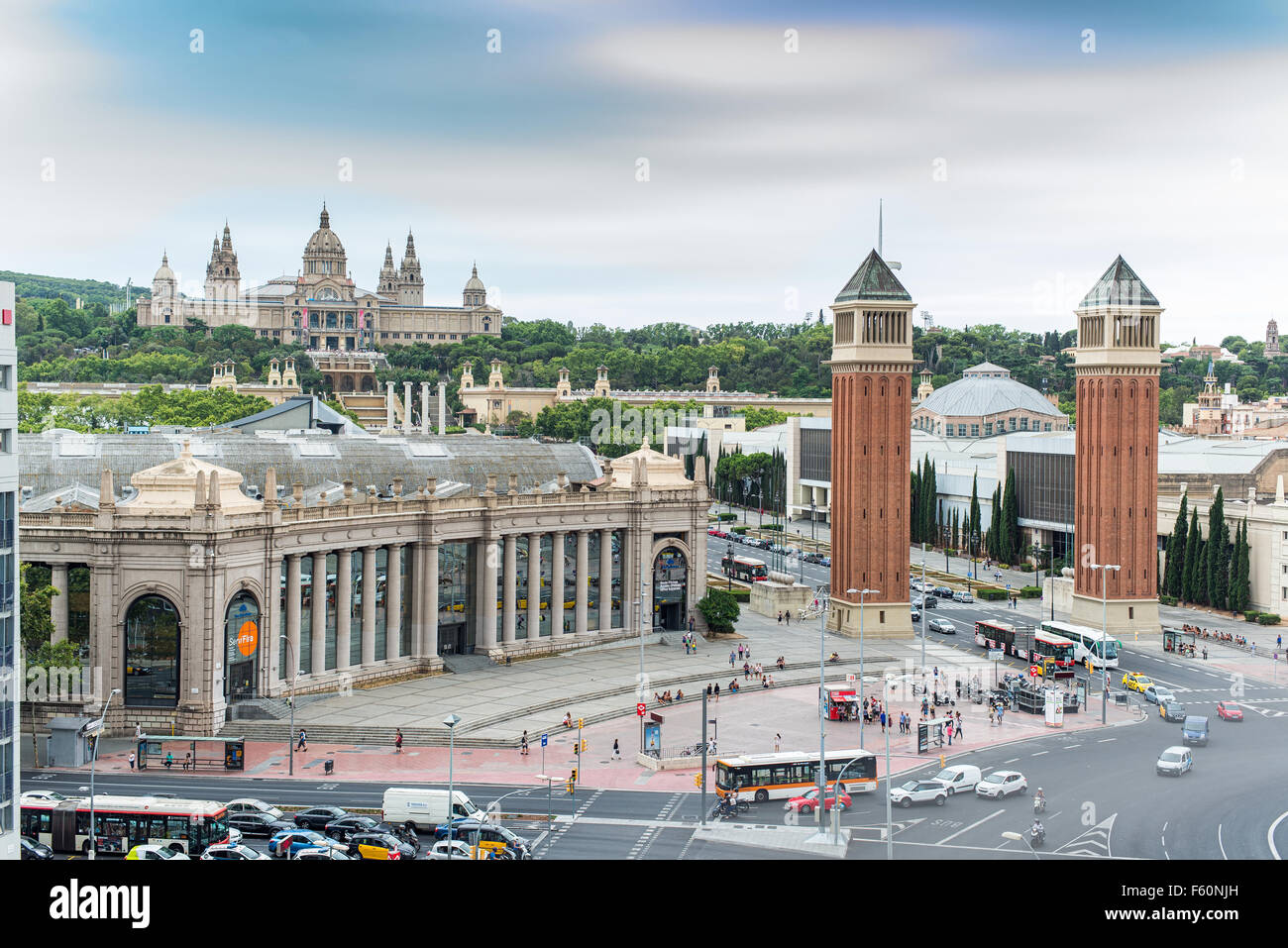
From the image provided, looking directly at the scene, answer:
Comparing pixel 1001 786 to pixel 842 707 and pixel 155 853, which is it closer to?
pixel 842 707

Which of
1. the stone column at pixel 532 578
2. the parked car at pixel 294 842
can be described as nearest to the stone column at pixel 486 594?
the stone column at pixel 532 578

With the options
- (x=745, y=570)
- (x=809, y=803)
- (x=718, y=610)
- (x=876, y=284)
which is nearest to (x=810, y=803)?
(x=809, y=803)

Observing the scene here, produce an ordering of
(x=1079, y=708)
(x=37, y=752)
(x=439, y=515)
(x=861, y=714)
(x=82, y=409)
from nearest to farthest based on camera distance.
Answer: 1. (x=37, y=752)
2. (x=861, y=714)
3. (x=1079, y=708)
4. (x=439, y=515)
5. (x=82, y=409)

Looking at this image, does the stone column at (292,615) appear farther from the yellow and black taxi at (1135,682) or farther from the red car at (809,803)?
the yellow and black taxi at (1135,682)

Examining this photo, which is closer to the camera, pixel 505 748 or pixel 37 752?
pixel 37 752
